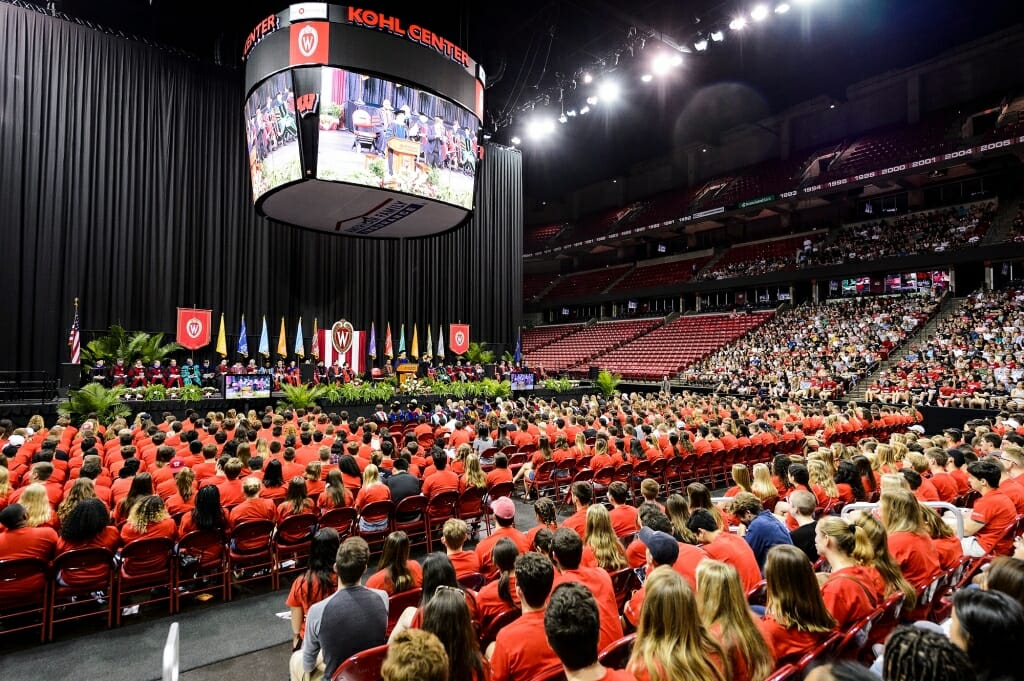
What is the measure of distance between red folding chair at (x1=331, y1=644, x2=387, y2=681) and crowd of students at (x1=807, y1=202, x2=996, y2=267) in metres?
30.4

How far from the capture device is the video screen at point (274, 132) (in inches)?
613

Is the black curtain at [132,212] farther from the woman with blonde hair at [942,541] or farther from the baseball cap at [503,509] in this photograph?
the woman with blonde hair at [942,541]

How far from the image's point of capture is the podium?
22203mm

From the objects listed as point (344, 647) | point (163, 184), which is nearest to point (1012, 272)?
point (344, 647)

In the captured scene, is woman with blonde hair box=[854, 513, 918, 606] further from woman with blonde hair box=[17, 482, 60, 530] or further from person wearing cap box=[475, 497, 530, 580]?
woman with blonde hair box=[17, 482, 60, 530]

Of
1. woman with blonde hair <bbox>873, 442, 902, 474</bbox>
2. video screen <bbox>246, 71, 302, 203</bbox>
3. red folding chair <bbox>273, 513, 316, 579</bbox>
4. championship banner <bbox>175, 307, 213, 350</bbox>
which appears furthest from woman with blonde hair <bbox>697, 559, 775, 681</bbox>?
championship banner <bbox>175, 307, 213, 350</bbox>

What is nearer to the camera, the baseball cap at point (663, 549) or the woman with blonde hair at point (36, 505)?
the baseball cap at point (663, 549)

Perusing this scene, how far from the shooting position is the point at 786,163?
33.3m

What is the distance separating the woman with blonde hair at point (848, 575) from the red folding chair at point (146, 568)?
16.8ft

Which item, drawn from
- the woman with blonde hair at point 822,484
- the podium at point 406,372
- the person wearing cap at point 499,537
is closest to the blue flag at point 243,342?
the podium at point 406,372

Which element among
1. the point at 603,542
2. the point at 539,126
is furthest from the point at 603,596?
the point at 539,126

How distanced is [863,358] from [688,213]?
1575 cm

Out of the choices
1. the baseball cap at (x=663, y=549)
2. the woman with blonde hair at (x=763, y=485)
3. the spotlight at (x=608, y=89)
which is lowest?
the woman with blonde hair at (x=763, y=485)

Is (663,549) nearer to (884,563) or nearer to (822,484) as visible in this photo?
(884,563)
